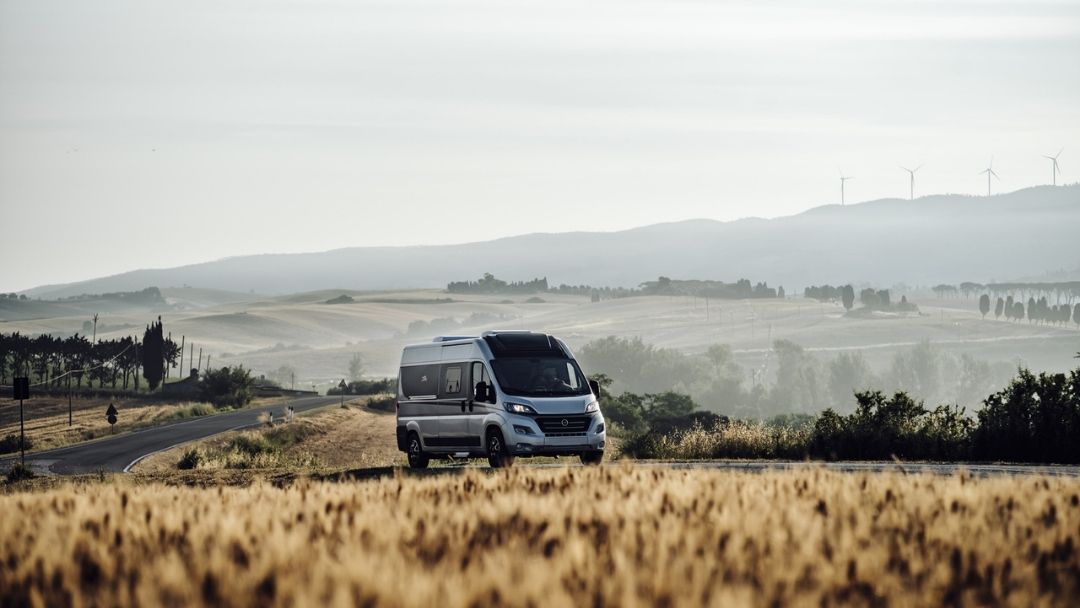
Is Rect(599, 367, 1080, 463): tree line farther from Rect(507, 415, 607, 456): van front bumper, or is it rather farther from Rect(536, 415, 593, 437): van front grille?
Rect(536, 415, 593, 437): van front grille

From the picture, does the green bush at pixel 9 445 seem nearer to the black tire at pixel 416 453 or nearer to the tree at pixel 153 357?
the black tire at pixel 416 453

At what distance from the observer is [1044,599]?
20.9 feet

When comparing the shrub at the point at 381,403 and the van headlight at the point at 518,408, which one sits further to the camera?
the shrub at the point at 381,403

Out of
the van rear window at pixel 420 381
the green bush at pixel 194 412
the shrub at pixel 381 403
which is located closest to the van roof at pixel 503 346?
the van rear window at pixel 420 381

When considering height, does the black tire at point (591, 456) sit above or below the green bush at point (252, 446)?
above

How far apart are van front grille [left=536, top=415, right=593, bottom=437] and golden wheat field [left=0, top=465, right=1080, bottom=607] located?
17.5m

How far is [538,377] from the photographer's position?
29.1 m

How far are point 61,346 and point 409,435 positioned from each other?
134844mm

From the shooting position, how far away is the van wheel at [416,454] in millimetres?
32031

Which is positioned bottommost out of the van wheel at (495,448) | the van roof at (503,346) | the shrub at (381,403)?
the shrub at (381,403)

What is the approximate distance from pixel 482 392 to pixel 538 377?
1348 millimetres

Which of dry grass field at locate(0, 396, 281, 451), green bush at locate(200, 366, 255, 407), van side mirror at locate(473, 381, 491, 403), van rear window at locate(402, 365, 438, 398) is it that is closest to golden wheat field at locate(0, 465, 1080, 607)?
van side mirror at locate(473, 381, 491, 403)

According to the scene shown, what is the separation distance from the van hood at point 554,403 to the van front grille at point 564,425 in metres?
0.13

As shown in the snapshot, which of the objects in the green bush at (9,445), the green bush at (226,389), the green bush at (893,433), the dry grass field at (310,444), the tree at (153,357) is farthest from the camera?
the tree at (153,357)
